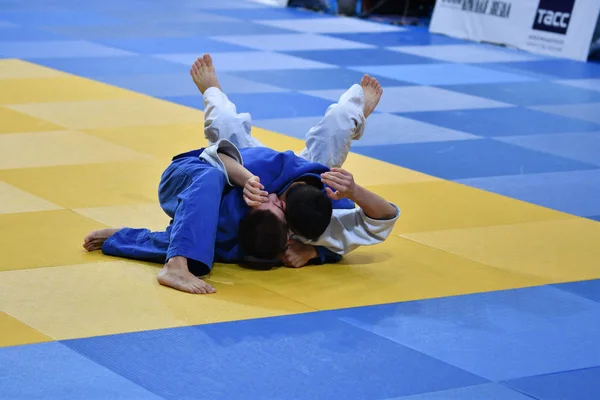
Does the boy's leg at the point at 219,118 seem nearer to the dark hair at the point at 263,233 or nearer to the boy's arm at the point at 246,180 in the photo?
the boy's arm at the point at 246,180

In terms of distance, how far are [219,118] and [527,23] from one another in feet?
38.5

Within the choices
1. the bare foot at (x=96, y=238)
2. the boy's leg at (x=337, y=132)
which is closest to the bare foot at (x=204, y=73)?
the boy's leg at (x=337, y=132)

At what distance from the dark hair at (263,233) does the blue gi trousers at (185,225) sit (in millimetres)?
201

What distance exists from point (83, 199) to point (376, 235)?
2.47 meters

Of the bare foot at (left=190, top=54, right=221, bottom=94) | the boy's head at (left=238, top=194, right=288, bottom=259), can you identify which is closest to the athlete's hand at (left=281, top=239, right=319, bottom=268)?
the boy's head at (left=238, top=194, right=288, bottom=259)

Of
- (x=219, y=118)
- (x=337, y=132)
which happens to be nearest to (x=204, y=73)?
(x=219, y=118)

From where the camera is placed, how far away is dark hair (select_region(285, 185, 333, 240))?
6.40 metres

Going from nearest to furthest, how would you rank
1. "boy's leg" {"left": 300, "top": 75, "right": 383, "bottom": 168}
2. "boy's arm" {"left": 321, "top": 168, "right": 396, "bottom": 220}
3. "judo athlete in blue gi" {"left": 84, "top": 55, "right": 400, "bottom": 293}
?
"judo athlete in blue gi" {"left": 84, "top": 55, "right": 400, "bottom": 293} < "boy's arm" {"left": 321, "top": 168, "right": 396, "bottom": 220} < "boy's leg" {"left": 300, "top": 75, "right": 383, "bottom": 168}

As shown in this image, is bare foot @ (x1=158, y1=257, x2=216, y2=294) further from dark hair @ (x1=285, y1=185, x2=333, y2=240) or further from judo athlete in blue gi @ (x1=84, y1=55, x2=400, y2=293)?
dark hair @ (x1=285, y1=185, x2=333, y2=240)

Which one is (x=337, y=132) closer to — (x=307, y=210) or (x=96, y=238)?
(x=307, y=210)

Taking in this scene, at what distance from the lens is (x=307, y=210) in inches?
252

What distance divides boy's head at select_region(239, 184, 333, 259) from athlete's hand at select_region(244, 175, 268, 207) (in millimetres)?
66

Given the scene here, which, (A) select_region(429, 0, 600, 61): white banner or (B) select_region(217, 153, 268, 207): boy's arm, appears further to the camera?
(A) select_region(429, 0, 600, 61): white banner

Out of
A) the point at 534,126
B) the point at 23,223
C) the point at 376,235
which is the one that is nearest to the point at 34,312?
the point at 23,223
